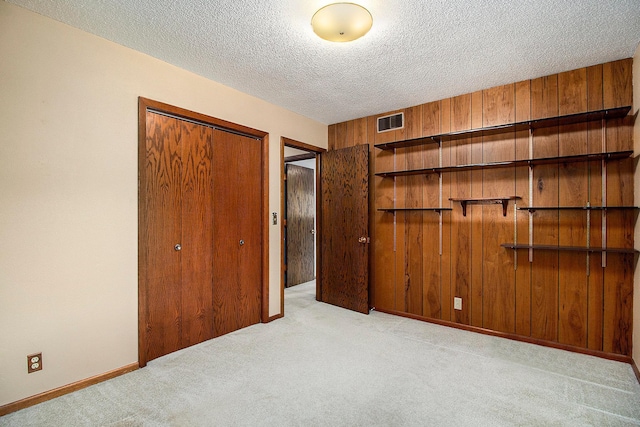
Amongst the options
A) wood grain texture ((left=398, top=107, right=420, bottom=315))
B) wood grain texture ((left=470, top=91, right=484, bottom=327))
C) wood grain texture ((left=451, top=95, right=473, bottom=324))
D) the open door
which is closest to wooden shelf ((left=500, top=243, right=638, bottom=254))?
wood grain texture ((left=470, top=91, right=484, bottom=327))

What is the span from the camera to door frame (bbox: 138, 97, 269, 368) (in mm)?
2412

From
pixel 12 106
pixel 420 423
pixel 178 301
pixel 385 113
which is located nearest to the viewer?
pixel 420 423

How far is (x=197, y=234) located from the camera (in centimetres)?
284

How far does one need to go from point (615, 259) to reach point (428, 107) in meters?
2.25

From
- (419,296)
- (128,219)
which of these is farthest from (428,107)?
(128,219)

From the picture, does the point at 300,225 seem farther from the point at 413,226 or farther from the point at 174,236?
the point at 174,236

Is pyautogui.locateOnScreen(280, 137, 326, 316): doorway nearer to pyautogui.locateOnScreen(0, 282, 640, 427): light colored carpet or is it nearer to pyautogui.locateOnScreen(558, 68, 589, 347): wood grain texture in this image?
pyautogui.locateOnScreen(0, 282, 640, 427): light colored carpet

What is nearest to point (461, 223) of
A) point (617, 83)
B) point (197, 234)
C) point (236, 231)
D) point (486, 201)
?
point (486, 201)

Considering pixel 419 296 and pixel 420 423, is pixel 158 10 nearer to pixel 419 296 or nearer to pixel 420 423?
pixel 420 423

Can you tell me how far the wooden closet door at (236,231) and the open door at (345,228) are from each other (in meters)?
1.12

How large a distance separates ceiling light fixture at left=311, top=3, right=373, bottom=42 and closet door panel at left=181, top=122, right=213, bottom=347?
1527 mm

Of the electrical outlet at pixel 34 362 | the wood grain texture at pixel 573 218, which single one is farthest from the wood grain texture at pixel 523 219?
the electrical outlet at pixel 34 362

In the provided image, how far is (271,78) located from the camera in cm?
286

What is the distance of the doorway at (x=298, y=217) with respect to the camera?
520cm
